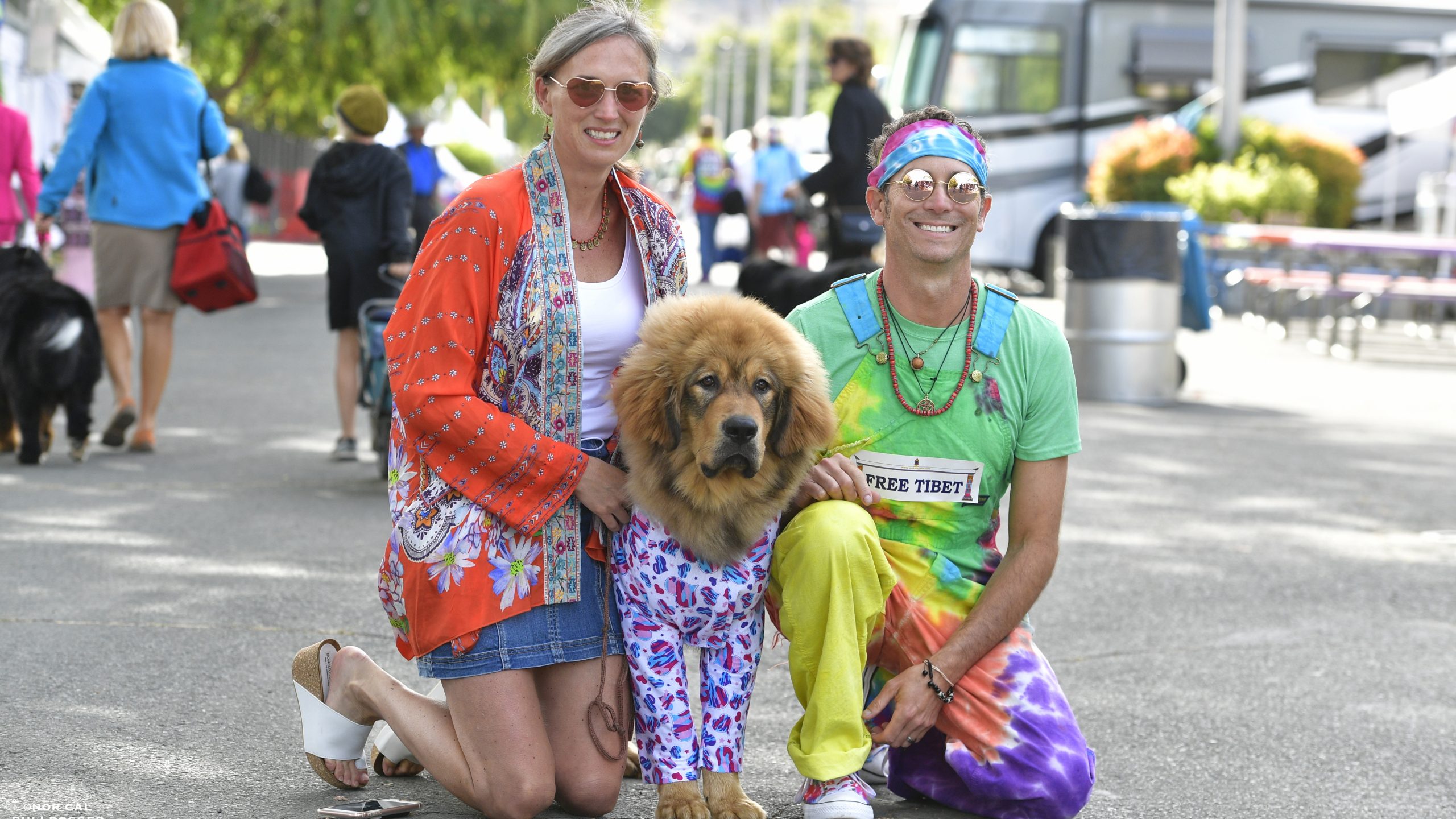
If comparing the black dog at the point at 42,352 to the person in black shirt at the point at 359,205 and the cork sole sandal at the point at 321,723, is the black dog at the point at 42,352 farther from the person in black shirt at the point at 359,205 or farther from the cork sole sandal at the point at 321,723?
the cork sole sandal at the point at 321,723

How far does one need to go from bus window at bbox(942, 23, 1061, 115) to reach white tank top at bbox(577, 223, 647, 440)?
16080mm

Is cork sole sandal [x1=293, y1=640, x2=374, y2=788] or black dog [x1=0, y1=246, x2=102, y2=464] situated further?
black dog [x1=0, y1=246, x2=102, y2=464]

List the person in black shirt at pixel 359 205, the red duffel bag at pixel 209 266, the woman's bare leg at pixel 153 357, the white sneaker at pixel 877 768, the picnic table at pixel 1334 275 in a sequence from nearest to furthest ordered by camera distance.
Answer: the white sneaker at pixel 877 768 < the person in black shirt at pixel 359 205 < the red duffel bag at pixel 209 266 < the woman's bare leg at pixel 153 357 < the picnic table at pixel 1334 275

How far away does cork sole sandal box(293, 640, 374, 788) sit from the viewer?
3.38 m

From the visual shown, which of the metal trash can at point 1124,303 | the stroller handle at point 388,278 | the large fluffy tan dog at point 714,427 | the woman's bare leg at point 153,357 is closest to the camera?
the large fluffy tan dog at point 714,427

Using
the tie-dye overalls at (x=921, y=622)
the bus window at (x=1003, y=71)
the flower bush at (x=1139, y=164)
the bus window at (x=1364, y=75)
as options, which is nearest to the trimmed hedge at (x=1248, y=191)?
the flower bush at (x=1139, y=164)

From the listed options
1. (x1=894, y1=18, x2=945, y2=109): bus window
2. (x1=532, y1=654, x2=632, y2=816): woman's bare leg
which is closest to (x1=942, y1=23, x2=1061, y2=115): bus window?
(x1=894, y1=18, x2=945, y2=109): bus window

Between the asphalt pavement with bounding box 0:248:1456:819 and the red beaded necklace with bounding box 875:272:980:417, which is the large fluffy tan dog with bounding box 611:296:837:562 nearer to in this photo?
the red beaded necklace with bounding box 875:272:980:417

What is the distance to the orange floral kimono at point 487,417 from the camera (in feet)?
10.4

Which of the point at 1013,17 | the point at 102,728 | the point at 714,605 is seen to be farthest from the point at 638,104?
the point at 1013,17

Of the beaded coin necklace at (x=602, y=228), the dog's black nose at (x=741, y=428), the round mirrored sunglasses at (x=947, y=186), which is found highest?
the round mirrored sunglasses at (x=947, y=186)

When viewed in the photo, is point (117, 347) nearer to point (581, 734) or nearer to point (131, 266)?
point (131, 266)

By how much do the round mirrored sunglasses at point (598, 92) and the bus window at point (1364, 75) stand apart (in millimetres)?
19794

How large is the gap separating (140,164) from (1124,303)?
6640mm
